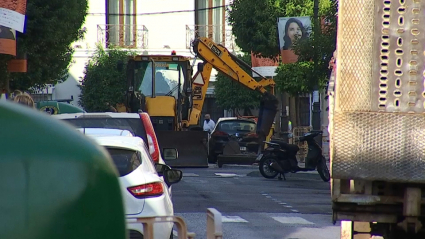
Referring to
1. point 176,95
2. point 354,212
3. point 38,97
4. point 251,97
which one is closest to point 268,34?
point 176,95

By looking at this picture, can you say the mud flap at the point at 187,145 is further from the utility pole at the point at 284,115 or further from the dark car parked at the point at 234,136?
the utility pole at the point at 284,115

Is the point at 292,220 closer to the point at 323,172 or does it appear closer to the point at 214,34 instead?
the point at 323,172

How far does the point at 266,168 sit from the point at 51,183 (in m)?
18.3

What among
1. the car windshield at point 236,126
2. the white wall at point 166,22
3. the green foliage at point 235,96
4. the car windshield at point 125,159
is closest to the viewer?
the car windshield at point 125,159

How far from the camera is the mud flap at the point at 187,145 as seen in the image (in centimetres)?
2067

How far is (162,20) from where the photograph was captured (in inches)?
1836

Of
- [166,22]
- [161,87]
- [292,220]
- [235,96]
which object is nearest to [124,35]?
[166,22]

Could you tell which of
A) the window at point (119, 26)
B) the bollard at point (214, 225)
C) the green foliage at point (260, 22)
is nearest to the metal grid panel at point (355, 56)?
the bollard at point (214, 225)

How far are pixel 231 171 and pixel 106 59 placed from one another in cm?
2091

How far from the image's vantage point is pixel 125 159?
24.8ft

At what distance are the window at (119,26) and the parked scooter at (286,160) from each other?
26.2 metres

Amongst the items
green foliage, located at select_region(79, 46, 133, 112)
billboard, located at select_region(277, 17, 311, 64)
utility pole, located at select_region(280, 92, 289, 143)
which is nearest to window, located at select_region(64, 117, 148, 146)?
billboard, located at select_region(277, 17, 311, 64)

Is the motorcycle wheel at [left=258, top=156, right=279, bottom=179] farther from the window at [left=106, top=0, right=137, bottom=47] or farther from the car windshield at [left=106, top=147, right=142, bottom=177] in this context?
the window at [left=106, top=0, right=137, bottom=47]

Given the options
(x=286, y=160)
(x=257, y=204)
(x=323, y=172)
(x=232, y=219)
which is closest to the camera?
(x=232, y=219)
